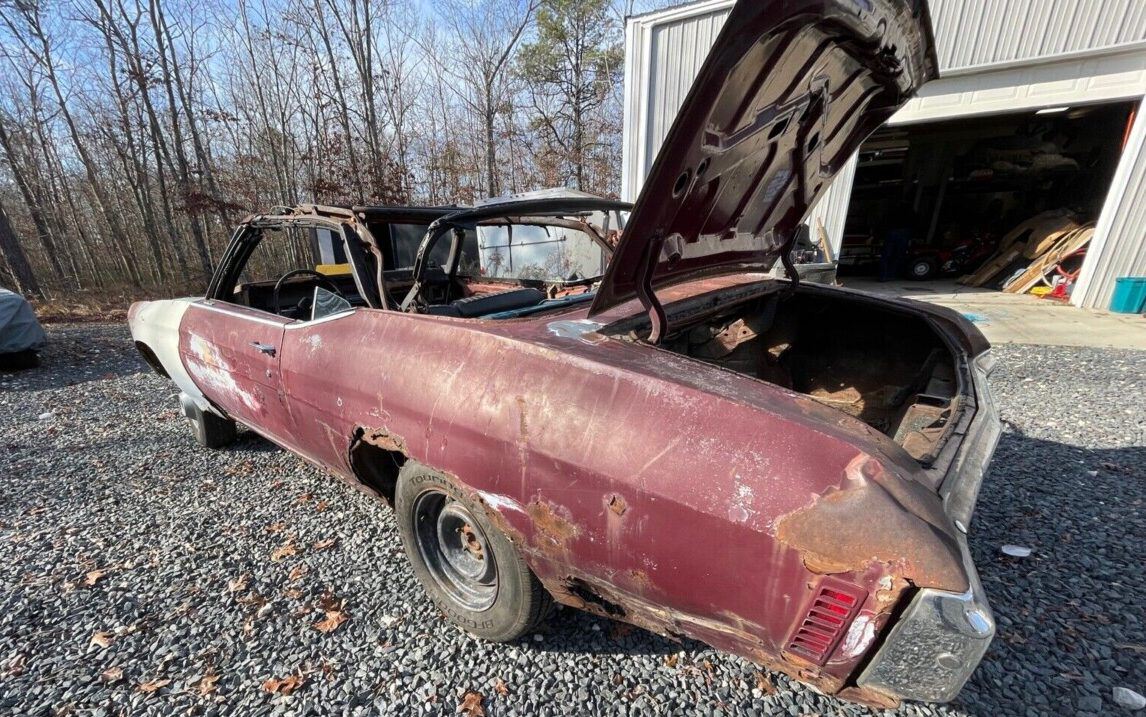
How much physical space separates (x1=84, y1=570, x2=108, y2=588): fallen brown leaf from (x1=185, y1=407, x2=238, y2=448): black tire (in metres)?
1.26

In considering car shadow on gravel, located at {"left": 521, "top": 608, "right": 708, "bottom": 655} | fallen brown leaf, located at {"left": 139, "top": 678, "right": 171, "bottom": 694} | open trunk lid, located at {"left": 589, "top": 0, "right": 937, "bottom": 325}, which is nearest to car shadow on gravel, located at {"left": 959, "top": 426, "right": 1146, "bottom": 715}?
car shadow on gravel, located at {"left": 521, "top": 608, "right": 708, "bottom": 655}

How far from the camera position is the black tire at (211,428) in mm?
3469

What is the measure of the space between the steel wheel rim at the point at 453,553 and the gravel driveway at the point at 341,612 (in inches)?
6.7

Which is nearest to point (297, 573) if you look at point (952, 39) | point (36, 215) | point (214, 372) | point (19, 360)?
point (214, 372)

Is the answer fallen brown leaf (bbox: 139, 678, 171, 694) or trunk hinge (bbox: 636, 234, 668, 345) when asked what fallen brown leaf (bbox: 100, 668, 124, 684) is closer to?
fallen brown leaf (bbox: 139, 678, 171, 694)

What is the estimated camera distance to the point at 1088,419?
3.85 m

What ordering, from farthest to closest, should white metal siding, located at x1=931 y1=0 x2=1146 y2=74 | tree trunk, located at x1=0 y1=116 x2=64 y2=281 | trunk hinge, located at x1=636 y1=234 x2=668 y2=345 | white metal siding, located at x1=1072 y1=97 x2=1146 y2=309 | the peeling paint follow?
1. tree trunk, located at x1=0 y1=116 x2=64 y2=281
2. white metal siding, located at x1=1072 y1=97 x2=1146 y2=309
3. white metal siding, located at x1=931 y1=0 x2=1146 y2=74
4. the peeling paint
5. trunk hinge, located at x1=636 y1=234 x2=668 y2=345

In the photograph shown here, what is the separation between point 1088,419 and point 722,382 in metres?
4.50

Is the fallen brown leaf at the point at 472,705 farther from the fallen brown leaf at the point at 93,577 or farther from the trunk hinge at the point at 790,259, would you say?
the trunk hinge at the point at 790,259

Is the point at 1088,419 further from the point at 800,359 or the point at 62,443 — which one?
the point at 62,443

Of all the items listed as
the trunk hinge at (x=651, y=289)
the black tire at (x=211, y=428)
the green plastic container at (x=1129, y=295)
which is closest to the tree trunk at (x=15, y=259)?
the black tire at (x=211, y=428)

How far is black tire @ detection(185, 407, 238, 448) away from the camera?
3.47m

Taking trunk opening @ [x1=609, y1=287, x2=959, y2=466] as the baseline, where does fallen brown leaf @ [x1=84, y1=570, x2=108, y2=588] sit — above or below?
below

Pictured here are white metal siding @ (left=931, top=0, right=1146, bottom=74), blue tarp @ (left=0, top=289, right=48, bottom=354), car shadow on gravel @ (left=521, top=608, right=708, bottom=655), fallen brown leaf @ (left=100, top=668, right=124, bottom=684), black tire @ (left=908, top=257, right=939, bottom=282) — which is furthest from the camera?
black tire @ (left=908, top=257, right=939, bottom=282)
